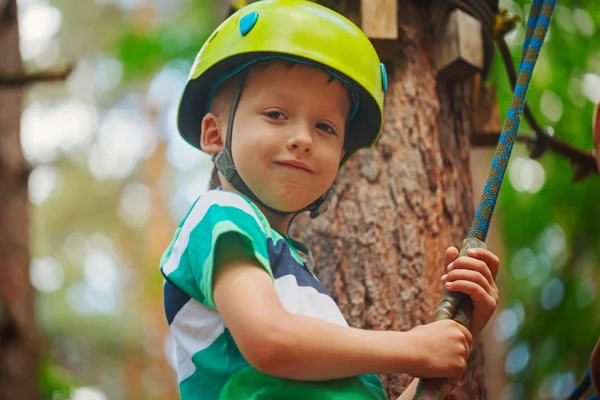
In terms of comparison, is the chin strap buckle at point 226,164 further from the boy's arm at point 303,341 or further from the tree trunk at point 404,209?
the tree trunk at point 404,209

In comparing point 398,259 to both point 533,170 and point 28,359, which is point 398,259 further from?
point 533,170

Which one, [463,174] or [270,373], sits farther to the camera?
[463,174]

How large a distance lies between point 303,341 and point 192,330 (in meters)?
Answer: 0.30

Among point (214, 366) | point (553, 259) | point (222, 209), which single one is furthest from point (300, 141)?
point (553, 259)

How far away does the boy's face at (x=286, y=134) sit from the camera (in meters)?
1.64

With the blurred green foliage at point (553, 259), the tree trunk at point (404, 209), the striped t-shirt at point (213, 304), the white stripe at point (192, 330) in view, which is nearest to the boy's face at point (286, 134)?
the striped t-shirt at point (213, 304)

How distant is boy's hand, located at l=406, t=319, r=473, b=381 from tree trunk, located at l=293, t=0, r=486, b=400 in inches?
31.5

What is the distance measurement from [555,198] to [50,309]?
1342 centimetres

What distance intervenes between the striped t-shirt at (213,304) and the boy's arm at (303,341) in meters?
0.04

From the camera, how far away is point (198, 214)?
1497mm

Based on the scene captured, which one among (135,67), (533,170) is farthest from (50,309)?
(533,170)

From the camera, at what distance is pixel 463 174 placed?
8.76 ft

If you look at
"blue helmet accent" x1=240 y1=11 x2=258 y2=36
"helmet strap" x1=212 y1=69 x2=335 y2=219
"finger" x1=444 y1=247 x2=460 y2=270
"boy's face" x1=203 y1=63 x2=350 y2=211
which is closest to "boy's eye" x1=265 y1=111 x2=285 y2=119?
"boy's face" x1=203 y1=63 x2=350 y2=211

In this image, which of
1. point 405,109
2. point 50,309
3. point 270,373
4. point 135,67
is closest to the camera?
point 270,373
